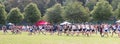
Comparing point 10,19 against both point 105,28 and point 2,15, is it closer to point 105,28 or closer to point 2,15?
point 2,15

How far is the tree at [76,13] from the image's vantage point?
8619 cm

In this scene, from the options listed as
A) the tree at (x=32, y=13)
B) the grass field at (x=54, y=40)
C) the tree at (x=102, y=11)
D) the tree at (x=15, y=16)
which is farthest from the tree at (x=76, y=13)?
the grass field at (x=54, y=40)

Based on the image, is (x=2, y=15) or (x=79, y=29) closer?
(x=79, y=29)

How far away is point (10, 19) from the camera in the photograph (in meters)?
88.8

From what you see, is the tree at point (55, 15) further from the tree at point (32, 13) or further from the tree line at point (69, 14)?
the tree at point (32, 13)

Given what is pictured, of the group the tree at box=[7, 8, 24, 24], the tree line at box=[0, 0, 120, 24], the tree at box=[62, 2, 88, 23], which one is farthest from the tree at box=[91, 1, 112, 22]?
the tree at box=[7, 8, 24, 24]

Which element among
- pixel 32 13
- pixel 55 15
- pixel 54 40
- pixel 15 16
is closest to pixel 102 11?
pixel 55 15

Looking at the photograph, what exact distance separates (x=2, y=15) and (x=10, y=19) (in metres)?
2.28

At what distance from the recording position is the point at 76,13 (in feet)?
283

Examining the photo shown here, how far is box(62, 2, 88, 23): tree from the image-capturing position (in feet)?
283

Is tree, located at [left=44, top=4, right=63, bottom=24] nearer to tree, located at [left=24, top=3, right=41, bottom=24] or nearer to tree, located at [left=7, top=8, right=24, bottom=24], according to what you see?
tree, located at [left=24, top=3, right=41, bottom=24]

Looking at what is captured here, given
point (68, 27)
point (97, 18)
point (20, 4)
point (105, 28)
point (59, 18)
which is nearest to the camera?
point (105, 28)

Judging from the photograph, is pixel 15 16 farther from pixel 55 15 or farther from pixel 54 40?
pixel 54 40

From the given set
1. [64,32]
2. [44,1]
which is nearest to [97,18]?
[44,1]
